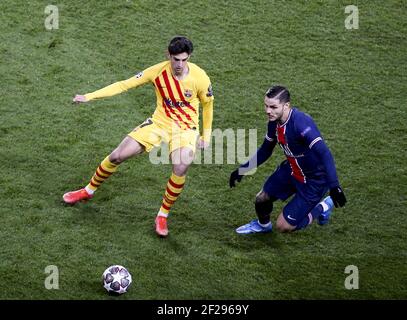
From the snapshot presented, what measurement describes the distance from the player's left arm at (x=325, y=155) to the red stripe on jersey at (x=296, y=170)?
364 mm

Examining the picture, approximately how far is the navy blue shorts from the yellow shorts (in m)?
0.87

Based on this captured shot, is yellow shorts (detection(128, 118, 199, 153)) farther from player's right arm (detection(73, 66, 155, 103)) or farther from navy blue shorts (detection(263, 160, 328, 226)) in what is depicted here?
navy blue shorts (detection(263, 160, 328, 226))

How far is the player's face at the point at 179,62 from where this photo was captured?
802 centimetres

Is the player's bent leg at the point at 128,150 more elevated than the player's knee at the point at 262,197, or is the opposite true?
the player's bent leg at the point at 128,150

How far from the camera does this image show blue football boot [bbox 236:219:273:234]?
8.42m

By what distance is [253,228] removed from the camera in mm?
8422

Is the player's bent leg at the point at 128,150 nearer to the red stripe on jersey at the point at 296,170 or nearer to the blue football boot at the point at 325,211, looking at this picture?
the red stripe on jersey at the point at 296,170

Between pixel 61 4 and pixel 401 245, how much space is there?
6.33 m

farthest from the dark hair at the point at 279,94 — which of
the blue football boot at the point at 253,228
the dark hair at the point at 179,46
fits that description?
the blue football boot at the point at 253,228

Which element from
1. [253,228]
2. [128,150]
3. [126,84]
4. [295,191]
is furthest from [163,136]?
[295,191]

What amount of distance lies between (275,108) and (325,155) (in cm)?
62
